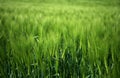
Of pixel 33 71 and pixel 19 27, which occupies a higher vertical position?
pixel 19 27

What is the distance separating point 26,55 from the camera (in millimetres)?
849

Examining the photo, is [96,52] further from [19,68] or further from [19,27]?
[19,27]

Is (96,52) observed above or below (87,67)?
above

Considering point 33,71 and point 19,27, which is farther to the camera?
point 19,27

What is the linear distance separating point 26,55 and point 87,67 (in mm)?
371

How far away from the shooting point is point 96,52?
0.83 metres

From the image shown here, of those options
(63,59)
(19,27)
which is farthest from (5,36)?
(63,59)

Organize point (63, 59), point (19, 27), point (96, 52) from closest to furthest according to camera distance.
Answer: point (96, 52) < point (63, 59) < point (19, 27)

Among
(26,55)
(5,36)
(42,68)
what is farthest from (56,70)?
(5,36)

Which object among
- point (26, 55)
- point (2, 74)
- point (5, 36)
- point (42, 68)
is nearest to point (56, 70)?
point (42, 68)

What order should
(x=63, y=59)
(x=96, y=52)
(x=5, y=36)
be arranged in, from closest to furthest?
(x=96, y=52) < (x=63, y=59) < (x=5, y=36)

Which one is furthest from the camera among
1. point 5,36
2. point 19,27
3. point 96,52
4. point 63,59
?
point 19,27

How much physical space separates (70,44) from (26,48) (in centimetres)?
28

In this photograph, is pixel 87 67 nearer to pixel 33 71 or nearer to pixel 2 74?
pixel 33 71
